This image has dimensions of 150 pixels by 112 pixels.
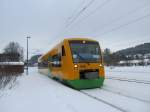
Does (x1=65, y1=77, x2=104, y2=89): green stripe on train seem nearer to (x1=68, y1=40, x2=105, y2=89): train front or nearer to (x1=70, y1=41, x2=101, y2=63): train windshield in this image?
(x1=68, y1=40, x2=105, y2=89): train front

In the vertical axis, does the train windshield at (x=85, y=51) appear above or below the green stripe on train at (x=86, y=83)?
above

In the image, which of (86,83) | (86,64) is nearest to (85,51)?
(86,64)

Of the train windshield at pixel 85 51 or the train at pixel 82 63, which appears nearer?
the train at pixel 82 63

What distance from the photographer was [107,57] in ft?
290

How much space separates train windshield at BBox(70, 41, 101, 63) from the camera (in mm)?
13016

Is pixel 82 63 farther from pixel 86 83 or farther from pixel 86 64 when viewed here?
pixel 86 83

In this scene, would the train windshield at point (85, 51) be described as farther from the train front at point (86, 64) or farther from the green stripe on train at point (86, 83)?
the green stripe on train at point (86, 83)

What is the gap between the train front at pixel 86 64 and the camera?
41.5 ft

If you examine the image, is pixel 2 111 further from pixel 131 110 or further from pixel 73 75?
pixel 73 75

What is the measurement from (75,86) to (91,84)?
97 cm

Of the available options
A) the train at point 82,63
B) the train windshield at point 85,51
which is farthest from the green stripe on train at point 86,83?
the train windshield at point 85,51

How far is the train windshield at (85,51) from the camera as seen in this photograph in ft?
42.7

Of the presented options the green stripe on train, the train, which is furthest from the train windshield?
the green stripe on train

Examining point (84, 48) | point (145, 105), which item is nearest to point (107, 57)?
point (84, 48)
